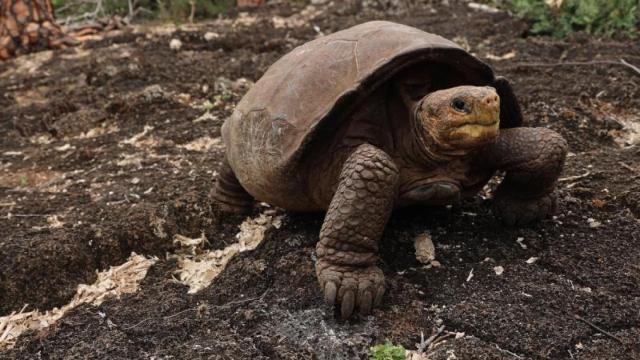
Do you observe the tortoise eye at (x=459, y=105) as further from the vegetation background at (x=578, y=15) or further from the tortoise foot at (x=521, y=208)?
the vegetation background at (x=578, y=15)

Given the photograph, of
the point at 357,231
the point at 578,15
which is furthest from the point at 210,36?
the point at 357,231

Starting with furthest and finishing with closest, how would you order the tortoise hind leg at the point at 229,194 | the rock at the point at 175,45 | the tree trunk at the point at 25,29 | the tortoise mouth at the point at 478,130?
the tree trunk at the point at 25,29 → the rock at the point at 175,45 → the tortoise hind leg at the point at 229,194 → the tortoise mouth at the point at 478,130

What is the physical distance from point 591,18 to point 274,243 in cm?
419

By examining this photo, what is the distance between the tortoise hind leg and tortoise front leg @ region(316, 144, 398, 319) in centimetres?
95

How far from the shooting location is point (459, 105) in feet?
6.69

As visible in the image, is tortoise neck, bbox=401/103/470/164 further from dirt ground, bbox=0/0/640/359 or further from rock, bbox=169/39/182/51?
rock, bbox=169/39/182/51

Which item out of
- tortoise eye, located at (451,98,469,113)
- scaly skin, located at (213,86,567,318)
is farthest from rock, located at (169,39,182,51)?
tortoise eye, located at (451,98,469,113)

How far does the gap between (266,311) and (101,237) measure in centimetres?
103

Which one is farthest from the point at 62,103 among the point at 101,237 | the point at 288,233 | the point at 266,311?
the point at 266,311

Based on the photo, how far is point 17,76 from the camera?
586cm

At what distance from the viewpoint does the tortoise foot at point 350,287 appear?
2082mm

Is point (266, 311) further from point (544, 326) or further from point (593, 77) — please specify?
point (593, 77)

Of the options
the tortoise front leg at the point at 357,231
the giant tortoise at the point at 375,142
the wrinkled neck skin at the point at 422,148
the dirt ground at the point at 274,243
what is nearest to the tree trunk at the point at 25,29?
the dirt ground at the point at 274,243

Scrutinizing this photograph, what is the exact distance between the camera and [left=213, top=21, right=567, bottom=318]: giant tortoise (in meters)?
2.08
